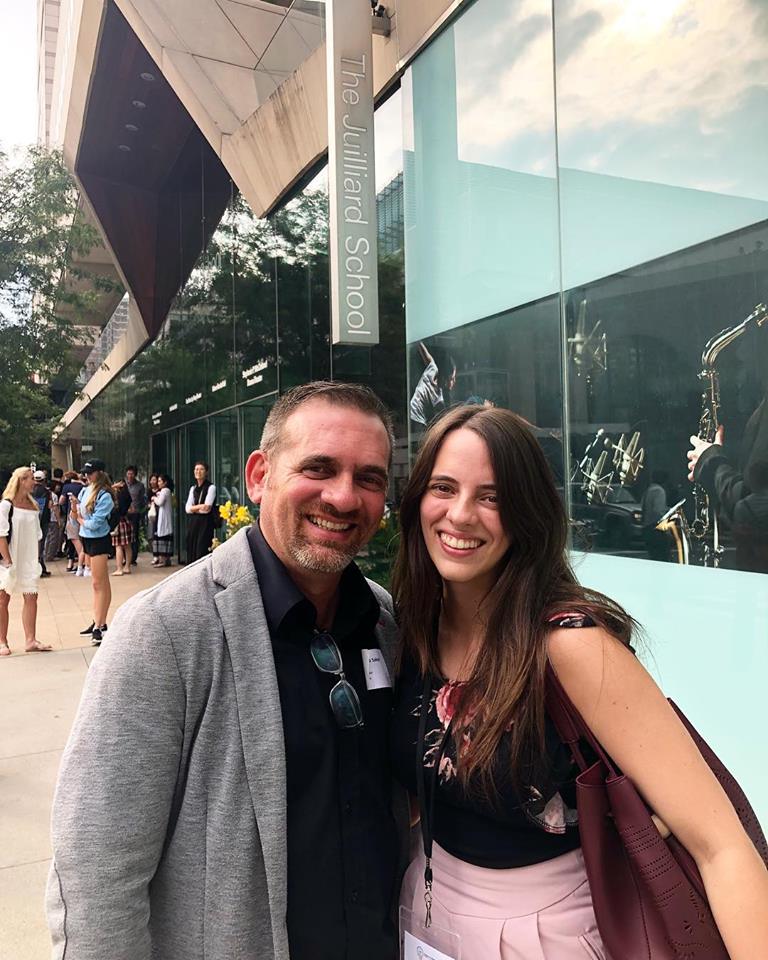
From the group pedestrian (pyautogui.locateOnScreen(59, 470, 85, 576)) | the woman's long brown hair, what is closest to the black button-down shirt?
the woman's long brown hair

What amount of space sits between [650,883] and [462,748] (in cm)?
45

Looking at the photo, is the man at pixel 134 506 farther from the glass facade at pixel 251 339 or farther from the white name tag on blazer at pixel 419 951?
the white name tag on blazer at pixel 419 951

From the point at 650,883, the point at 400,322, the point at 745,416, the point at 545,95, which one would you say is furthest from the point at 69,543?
the point at 650,883

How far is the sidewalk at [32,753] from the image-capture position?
3.29m

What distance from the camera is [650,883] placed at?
138 cm

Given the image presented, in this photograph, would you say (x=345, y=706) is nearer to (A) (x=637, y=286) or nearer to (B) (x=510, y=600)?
(B) (x=510, y=600)

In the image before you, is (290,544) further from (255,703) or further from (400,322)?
(400,322)

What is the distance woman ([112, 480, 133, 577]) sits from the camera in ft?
47.8

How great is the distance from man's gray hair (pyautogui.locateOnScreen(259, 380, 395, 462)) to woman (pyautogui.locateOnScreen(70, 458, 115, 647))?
7353 millimetres

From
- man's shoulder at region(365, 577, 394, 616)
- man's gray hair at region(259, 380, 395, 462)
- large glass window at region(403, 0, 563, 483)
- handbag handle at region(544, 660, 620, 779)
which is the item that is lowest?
handbag handle at region(544, 660, 620, 779)

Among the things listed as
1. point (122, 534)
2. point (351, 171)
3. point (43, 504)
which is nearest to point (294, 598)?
point (351, 171)

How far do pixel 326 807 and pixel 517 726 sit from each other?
0.45m

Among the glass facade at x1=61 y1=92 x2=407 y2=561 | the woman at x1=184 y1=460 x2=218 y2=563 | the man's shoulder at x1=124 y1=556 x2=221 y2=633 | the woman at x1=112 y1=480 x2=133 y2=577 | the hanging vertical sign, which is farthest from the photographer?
the woman at x1=112 y1=480 x2=133 y2=577

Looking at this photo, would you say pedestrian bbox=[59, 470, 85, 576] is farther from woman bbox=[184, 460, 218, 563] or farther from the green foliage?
the green foliage
